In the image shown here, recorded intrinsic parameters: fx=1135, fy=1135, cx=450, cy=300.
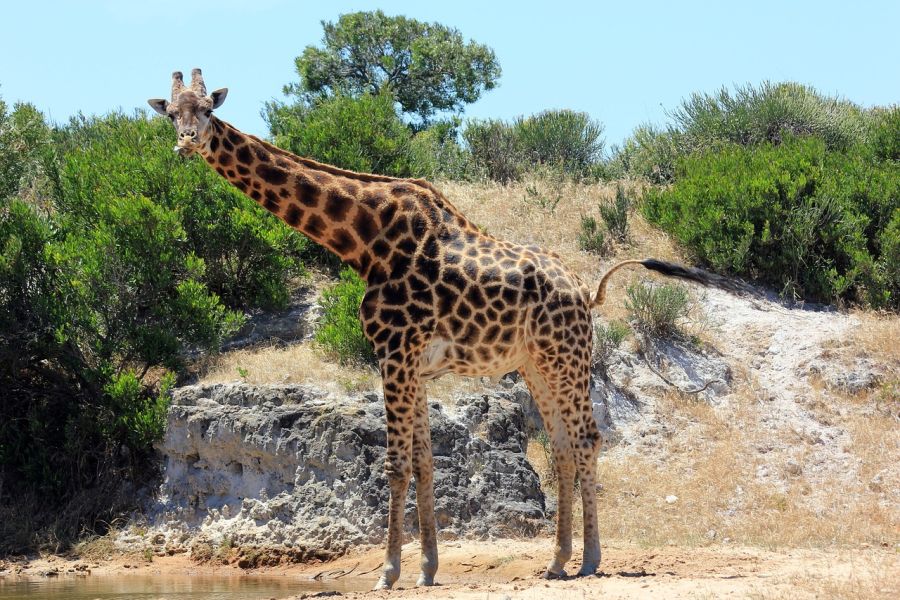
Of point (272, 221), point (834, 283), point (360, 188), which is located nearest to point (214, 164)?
point (360, 188)

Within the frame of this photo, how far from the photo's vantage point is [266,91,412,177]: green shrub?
1931 centimetres

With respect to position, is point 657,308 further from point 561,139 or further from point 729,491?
point 561,139

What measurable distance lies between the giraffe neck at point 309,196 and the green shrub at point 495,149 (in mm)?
14257

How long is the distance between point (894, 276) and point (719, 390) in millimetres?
3934

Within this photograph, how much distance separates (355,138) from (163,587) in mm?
10329

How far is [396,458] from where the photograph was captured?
9602 millimetres

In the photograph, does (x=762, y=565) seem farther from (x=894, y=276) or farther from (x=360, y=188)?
(x=894, y=276)

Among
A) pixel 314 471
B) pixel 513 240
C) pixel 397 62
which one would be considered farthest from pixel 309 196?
pixel 397 62

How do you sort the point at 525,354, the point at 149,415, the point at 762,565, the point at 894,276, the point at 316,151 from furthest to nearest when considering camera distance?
the point at 316,151 < the point at 894,276 < the point at 149,415 < the point at 525,354 < the point at 762,565

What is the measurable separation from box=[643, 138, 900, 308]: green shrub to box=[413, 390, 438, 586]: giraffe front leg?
10.3 m

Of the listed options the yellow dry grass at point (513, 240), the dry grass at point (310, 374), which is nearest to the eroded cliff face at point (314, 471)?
the dry grass at point (310, 374)

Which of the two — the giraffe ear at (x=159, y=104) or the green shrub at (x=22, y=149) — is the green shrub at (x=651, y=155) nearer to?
the green shrub at (x=22, y=149)

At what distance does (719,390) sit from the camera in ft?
54.7

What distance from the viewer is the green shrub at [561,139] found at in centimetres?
2512
